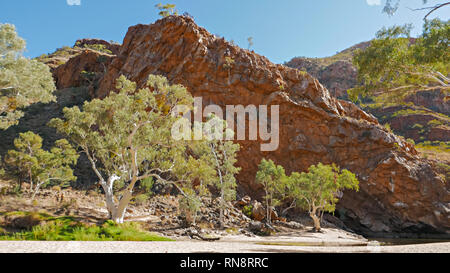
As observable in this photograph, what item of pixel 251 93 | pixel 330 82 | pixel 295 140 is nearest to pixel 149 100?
pixel 251 93

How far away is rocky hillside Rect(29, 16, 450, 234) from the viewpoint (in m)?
32.6

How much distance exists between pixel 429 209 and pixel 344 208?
994 centimetres

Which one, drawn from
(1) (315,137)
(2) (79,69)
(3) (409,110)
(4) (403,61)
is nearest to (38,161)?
(4) (403,61)

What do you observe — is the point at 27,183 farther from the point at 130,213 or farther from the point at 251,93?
the point at 251,93

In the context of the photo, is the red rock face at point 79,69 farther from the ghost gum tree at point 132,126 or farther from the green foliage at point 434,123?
the green foliage at point 434,123

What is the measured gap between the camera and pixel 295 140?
3469 centimetres

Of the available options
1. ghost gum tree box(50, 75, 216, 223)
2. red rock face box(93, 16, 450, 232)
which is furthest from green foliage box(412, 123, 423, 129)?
ghost gum tree box(50, 75, 216, 223)

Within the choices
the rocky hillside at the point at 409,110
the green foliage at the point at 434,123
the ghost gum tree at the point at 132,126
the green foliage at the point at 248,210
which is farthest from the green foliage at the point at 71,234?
the green foliage at the point at 434,123

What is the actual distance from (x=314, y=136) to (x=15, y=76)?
3245 cm

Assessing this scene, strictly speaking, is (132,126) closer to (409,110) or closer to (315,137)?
(315,137)

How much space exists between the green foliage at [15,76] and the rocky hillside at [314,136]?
18.8m

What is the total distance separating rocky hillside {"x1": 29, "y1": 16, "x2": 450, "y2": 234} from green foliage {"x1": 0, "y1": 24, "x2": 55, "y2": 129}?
740 inches

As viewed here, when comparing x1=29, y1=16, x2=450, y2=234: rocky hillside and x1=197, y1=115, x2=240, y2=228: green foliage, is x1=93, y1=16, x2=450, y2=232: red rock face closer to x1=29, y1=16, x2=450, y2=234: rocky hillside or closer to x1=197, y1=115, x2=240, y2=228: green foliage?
x1=29, y1=16, x2=450, y2=234: rocky hillside

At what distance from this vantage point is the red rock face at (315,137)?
1281 inches
